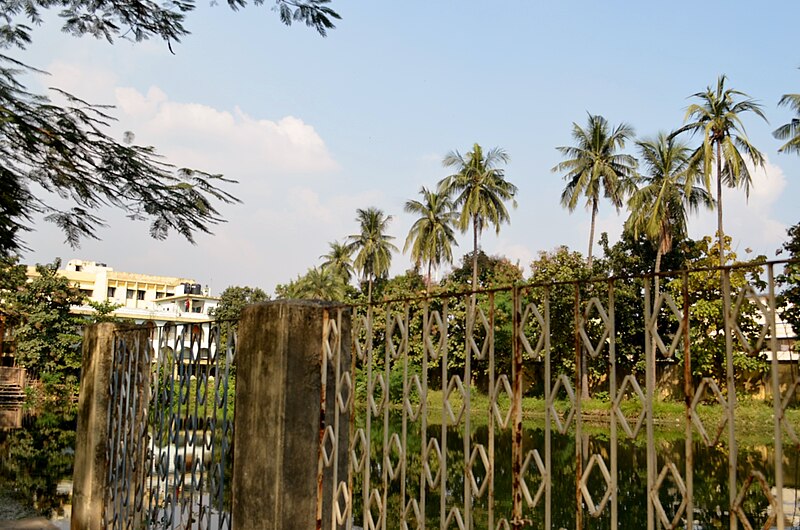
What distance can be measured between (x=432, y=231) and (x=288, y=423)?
102ft

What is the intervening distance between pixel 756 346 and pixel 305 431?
175 centimetres

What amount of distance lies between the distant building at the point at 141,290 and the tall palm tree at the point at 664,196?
3599cm

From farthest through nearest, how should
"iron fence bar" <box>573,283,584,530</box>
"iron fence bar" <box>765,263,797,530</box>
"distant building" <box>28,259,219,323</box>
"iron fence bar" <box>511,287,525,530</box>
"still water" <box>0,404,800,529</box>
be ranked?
"distant building" <box>28,259,219,323</box>, "still water" <box>0,404,800,529</box>, "iron fence bar" <box>511,287,525,530</box>, "iron fence bar" <box>573,283,584,530</box>, "iron fence bar" <box>765,263,797,530</box>

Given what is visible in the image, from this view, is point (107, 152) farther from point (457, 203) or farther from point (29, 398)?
point (457, 203)

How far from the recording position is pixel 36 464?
1090 centimetres

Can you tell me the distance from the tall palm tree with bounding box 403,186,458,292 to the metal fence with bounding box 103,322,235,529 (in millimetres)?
29194

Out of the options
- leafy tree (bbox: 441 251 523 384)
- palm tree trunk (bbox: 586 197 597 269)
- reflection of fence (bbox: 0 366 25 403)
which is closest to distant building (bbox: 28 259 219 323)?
leafy tree (bbox: 441 251 523 384)

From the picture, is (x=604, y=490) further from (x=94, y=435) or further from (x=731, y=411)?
(x=731, y=411)

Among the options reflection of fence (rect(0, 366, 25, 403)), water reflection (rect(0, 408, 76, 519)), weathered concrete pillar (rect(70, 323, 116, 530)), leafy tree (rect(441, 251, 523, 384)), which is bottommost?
water reflection (rect(0, 408, 76, 519))

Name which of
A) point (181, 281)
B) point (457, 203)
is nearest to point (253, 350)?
point (457, 203)

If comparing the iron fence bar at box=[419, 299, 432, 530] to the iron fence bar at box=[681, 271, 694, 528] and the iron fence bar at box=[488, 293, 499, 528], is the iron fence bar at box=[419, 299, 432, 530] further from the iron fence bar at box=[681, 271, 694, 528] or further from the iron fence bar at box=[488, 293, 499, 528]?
the iron fence bar at box=[681, 271, 694, 528]

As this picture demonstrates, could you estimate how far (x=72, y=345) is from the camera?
27281 mm

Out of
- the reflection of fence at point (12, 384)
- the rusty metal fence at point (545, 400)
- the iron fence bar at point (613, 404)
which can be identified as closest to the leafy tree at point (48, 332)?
the reflection of fence at point (12, 384)

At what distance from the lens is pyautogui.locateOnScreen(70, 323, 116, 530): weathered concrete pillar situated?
4.64 m
